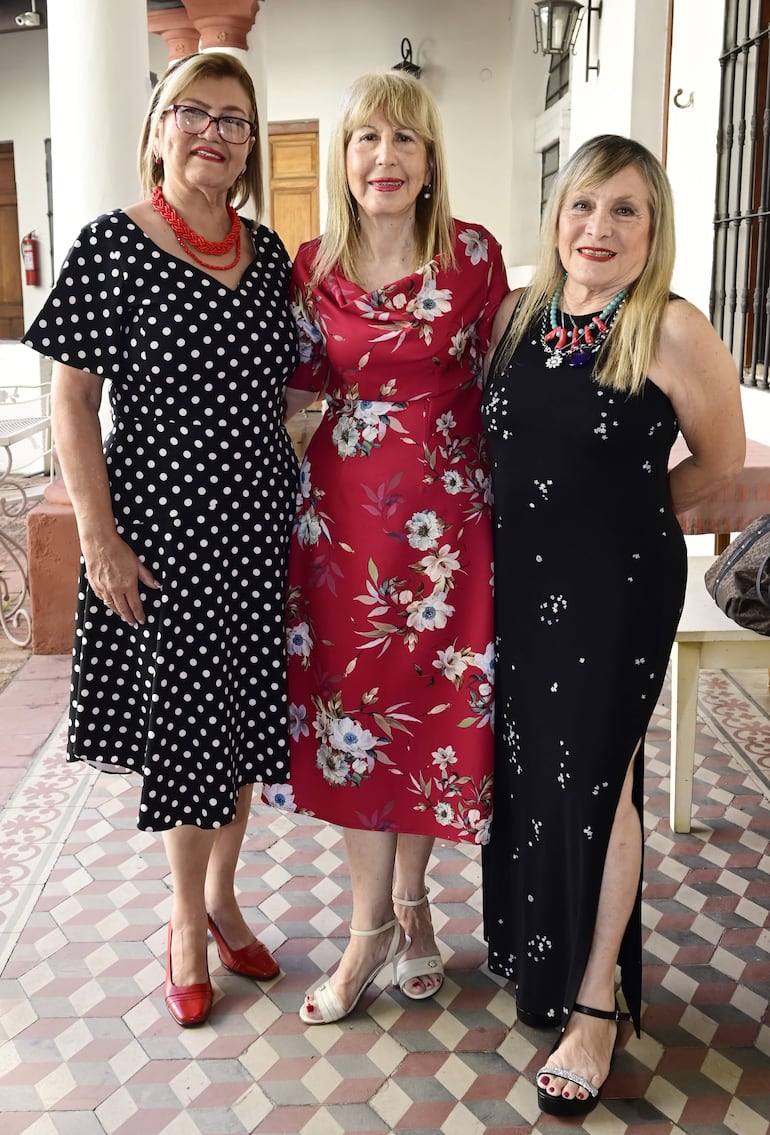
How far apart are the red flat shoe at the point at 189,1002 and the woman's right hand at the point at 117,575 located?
79cm

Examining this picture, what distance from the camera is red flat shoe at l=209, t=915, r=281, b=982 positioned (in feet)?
7.74

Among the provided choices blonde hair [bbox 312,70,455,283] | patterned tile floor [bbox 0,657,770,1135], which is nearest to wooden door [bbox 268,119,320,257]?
patterned tile floor [bbox 0,657,770,1135]

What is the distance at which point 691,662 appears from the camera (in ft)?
9.59

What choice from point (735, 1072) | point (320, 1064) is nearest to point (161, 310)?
point (320, 1064)

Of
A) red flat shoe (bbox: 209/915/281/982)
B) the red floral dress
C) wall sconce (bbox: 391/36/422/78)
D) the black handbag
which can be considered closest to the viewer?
the red floral dress

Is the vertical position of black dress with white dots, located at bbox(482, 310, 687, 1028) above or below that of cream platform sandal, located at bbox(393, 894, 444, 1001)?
above

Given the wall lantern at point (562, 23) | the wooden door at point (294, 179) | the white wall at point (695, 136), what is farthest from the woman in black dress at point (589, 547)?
Result: the wooden door at point (294, 179)

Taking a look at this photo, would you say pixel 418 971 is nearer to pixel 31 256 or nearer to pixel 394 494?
pixel 394 494

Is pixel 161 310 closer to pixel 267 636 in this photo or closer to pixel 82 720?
pixel 267 636

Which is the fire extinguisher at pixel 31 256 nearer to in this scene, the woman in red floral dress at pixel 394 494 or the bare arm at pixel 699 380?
the woman in red floral dress at pixel 394 494

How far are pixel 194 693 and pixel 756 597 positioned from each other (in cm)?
130

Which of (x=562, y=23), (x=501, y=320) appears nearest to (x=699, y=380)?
(x=501, y=320)

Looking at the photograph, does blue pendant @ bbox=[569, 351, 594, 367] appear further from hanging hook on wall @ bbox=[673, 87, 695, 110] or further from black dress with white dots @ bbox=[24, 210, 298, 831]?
hanging hook on wall @ bbox=[673, 87, 695, 110]

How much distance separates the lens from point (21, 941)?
252 cm
